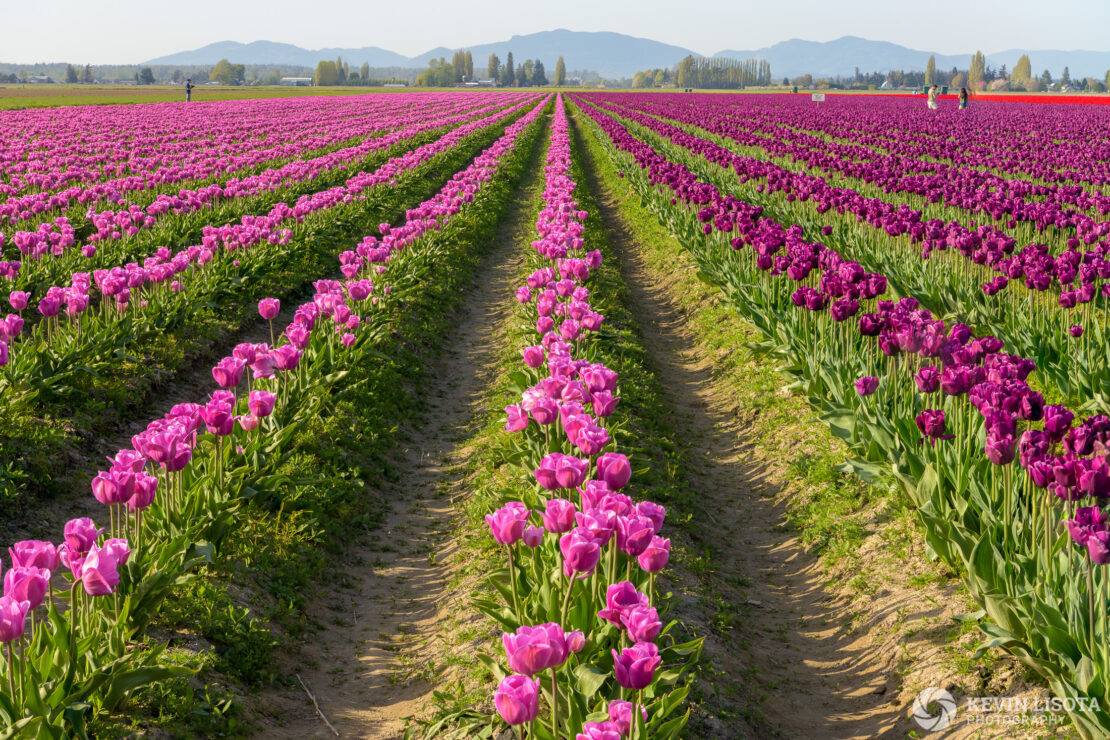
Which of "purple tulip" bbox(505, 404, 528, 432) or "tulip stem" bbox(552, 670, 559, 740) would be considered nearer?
"tulip stem" bbox(552, 670, 559, 740)

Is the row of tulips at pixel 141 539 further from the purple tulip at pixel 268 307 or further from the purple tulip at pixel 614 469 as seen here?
the purple tulip at pixel 614 469

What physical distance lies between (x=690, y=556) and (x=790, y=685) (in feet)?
4.19

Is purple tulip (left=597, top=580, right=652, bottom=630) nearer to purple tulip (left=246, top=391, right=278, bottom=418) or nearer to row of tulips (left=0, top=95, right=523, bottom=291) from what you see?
purple tulip (left=246, top=391, right=278, bottom=418)

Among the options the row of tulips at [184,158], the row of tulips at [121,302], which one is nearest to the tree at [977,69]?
the row of tulips at [184,158]

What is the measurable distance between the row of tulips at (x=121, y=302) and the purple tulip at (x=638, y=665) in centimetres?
535

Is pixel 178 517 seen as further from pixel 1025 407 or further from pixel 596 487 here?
pixel 1025 407

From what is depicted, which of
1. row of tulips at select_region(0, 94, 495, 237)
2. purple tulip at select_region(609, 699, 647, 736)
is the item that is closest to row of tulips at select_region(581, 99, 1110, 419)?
purple tulip at select_region(609, 699, 647, 736)

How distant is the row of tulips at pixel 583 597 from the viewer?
2.98 meters

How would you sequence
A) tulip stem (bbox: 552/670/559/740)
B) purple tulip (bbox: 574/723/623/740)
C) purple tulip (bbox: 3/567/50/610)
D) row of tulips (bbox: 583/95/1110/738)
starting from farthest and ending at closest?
1. row of tulips (bbox: 583/95/1110/738)
2. purple tulip (bbox: 3/567/50/610)
3. tulip stem (bbox: 552/670/559/740)
4. purple tulip (bbox: 574/723/623/740)

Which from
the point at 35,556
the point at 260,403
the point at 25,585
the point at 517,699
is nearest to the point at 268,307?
the point at 260,403

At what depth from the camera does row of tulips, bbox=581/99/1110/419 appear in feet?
24.9

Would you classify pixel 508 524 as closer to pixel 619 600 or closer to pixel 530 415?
pixel 619 600

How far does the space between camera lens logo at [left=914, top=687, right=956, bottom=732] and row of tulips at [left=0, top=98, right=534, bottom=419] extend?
6.36 m

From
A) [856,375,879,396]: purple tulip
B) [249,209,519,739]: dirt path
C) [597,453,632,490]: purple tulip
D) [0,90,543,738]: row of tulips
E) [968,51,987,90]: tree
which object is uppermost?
[968,51,987,90]: tree
